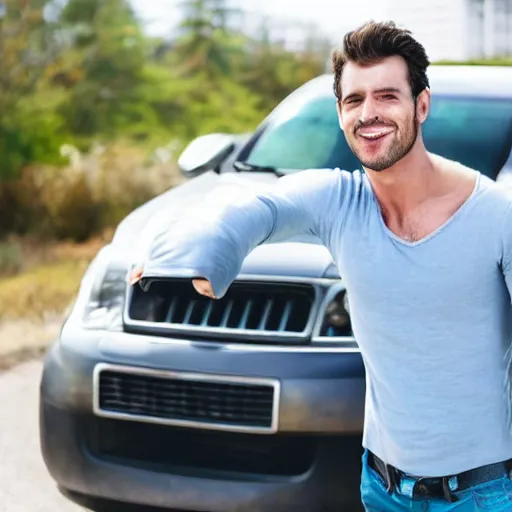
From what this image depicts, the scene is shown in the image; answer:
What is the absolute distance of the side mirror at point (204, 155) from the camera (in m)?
4.79

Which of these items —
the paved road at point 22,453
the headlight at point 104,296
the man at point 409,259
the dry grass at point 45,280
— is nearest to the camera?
the man at point 409,259

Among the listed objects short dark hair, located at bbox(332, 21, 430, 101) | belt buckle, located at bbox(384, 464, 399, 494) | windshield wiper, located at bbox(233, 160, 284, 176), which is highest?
short dark hair, located at bbox(332, 21, 430, 101)

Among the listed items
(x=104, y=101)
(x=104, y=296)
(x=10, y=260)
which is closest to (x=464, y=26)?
(x=104, y=101)

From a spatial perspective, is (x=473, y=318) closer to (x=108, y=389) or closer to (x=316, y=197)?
(x=316, y=197)

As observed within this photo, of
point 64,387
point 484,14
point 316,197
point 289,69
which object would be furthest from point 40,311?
point 484,14

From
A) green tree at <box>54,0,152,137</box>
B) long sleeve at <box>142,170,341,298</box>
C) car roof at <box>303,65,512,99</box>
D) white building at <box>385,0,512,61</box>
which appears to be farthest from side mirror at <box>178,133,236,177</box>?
white building at <box>385,0,512,61</box>

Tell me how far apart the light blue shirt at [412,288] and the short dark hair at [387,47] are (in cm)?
24

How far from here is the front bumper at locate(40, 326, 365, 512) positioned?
3.38 metres

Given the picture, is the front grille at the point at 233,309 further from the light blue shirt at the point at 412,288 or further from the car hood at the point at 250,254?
the light blue shirt at the point at 412,288

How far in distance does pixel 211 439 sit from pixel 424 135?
1.80m

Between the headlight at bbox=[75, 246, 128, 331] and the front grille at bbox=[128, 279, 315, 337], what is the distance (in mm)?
92

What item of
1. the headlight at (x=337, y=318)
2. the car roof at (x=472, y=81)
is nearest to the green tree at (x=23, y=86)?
the car roof at (x=472, y=81)

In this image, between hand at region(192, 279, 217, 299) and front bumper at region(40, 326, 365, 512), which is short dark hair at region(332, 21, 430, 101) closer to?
hand at region(192, 279, 217, 299)

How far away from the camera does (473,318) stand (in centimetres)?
212
